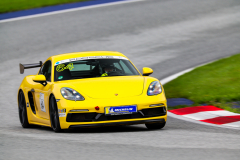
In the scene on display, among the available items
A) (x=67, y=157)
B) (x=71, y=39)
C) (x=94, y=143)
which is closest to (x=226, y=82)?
(x=94, y=143)

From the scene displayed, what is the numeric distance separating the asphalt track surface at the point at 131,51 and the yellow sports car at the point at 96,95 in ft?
0.67

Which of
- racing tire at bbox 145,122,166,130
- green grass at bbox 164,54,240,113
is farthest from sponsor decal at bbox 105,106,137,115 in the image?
green grass at bbox 164,54,240,113

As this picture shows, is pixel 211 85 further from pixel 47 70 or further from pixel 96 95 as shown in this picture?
pixel 96 95

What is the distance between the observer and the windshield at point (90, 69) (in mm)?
7254

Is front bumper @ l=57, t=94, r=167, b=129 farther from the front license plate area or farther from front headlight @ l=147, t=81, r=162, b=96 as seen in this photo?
front headlight @ l=147, t=81, r=162, b=96

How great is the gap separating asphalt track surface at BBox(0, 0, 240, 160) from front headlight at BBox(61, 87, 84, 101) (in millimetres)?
497

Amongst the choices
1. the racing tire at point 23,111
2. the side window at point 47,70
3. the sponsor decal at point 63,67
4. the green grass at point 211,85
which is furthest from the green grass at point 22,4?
the sponsor decal at point 63,67

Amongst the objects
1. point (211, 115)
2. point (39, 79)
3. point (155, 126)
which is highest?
point (39, 79)

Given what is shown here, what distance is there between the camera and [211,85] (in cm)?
1038

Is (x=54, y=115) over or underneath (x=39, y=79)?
underneath

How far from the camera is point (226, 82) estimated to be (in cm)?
1050

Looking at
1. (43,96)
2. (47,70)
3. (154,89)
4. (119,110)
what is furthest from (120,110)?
(47,70)

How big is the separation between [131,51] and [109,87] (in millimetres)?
9295

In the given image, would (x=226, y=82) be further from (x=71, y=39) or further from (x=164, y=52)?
(x=71, y=39)
